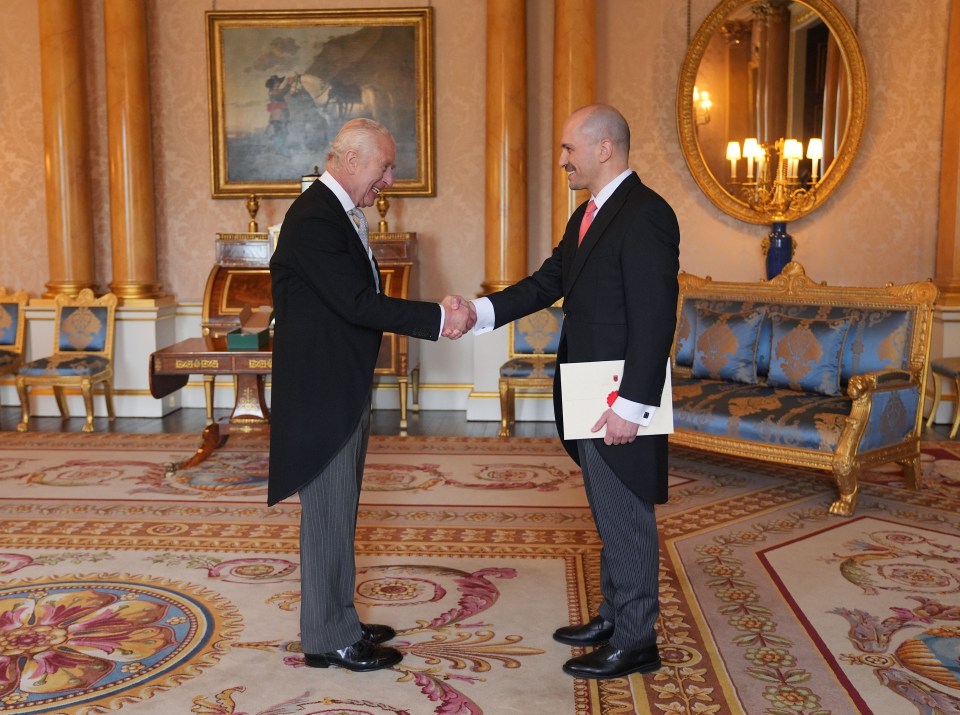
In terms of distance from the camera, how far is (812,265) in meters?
7.84

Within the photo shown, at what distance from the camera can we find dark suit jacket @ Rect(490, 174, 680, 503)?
280 cm

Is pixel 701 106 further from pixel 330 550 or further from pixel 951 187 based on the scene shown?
pixel 330 550

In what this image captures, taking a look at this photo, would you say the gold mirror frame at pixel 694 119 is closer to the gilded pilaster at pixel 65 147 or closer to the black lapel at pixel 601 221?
the gilded pilaster at pixel 65 147

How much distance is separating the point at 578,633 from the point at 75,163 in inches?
242

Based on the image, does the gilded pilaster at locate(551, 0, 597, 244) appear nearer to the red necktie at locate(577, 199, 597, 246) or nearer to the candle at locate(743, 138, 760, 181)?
the candle at locate(743, 138, 760, 181)

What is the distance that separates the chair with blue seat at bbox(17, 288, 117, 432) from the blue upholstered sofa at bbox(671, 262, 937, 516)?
13.5 ft

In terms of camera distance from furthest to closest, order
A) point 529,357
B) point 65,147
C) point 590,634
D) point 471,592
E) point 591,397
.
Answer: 1. point 65,147
2. point 529,357
3. point 471,592
4. point 590,634
5. point 591,397

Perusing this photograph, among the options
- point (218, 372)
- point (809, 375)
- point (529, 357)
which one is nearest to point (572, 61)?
point (529, 357)

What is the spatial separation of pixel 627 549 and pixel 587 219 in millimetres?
1006

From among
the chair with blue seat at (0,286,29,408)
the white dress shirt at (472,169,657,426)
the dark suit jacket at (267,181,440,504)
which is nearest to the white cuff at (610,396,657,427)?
the white dress shirt at (472,169,657,426)

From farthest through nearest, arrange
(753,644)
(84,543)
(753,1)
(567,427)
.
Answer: (753,1), (84,543), (753,644), (567,427)

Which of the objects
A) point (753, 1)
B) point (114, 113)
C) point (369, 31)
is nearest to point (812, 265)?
point (753, 1)

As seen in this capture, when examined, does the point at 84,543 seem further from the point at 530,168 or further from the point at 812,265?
the point at 812,265

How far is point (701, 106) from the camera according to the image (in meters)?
7.71
